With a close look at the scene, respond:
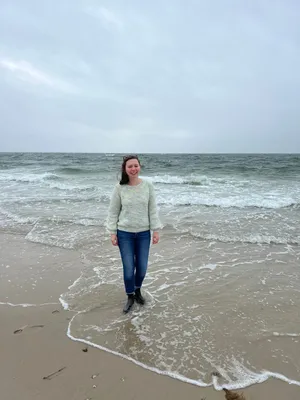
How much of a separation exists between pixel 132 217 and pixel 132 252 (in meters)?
0.49

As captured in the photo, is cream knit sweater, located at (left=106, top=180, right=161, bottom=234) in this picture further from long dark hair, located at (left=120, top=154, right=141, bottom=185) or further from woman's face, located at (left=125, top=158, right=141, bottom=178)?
woman's face, located at (left=125, top=158, right=141, bottom=178)

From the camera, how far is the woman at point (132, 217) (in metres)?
3.80

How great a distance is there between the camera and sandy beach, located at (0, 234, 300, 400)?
2600 mm

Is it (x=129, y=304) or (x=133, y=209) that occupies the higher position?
(x=133, y=209)

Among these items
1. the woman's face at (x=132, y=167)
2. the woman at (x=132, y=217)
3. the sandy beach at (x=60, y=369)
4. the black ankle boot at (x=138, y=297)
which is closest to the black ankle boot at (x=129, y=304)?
the woman at (x=132, y=217)

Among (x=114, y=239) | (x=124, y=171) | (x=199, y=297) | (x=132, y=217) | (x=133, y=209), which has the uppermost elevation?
(x=124, y=171)

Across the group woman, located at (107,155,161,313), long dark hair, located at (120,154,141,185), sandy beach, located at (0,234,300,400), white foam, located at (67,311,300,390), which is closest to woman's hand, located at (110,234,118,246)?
woman, located at (107,155,161,313)

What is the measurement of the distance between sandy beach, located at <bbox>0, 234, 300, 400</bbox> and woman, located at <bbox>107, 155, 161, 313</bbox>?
995 mm

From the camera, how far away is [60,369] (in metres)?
2.86

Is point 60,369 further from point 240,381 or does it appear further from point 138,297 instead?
point 240,381

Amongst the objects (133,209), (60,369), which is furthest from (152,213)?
(60,369)

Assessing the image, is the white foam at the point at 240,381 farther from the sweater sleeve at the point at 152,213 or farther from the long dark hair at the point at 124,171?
the long dark hair at the point at 124,171

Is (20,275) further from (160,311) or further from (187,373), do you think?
(187,373)

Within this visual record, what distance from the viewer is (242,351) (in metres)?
3.19
